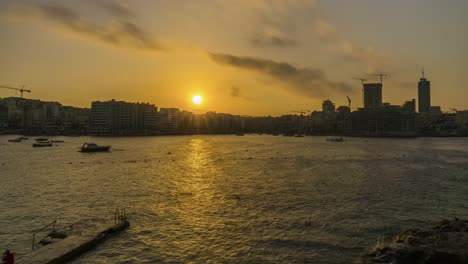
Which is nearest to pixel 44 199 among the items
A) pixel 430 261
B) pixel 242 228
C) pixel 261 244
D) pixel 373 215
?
pixel 242 228

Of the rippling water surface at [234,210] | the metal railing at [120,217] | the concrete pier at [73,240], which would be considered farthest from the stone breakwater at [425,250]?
the metal railing at [120,217]

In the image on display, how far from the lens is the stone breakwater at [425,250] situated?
19.2 meters

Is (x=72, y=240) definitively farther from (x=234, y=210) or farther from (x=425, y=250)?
(x=425, y=250)

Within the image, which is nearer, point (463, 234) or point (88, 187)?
point (463, 234)

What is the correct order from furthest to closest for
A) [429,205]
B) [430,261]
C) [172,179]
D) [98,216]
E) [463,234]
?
[172,179]
[429,205]
[98,216]
[463,234]
[430,261]

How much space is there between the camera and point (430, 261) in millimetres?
19203

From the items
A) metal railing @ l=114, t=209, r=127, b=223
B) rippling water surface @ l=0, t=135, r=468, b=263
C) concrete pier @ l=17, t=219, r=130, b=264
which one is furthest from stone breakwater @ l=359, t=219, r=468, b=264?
metal railing @ l=114, t=209, r=127, b=223

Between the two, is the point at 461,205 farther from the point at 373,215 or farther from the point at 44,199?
the point at 44,199

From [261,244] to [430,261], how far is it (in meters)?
10.9

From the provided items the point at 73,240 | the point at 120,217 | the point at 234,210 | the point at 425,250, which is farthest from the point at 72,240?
the point at 425,250

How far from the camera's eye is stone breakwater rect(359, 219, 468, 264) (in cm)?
1919

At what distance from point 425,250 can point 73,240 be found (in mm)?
23283

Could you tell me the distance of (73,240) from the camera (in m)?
24.7

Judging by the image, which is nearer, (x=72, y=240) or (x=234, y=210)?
(x=72, y=240)
